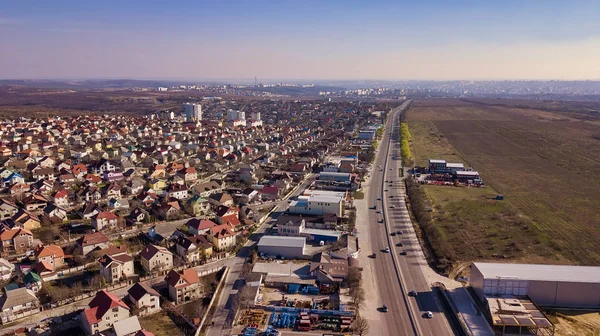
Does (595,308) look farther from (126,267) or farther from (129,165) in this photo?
(129,165)

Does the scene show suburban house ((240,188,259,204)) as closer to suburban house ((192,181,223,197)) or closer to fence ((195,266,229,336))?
suburban house ((192,181,223,197))

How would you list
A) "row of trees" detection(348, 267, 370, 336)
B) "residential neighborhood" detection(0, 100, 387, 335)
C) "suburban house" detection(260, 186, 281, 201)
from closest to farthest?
"row of trees" detection(348, 267, 370, 336) → "residential neighborhood" detection(0, 100, 387, 335) → "suburban house" detection(260, 186, 281, 201)

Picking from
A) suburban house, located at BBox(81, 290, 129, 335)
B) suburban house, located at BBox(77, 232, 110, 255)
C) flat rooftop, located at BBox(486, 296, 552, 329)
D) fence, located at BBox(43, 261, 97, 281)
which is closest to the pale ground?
suburban house, located at BBox(81, 290, 129, 335)

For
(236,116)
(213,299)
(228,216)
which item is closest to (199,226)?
(228,216)

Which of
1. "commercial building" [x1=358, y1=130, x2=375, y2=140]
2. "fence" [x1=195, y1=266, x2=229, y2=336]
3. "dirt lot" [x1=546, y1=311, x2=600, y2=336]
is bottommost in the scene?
"dirt lot" [x1=546, y1=311, x2=600, y2=336]

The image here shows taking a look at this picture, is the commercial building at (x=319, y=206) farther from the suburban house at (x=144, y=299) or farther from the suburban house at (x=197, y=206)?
the suburban house at (x=144, y=299)

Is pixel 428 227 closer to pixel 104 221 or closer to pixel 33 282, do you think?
pixel 104 221

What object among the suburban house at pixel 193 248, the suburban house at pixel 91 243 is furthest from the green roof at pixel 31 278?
the suburban house at pixel 193 248
